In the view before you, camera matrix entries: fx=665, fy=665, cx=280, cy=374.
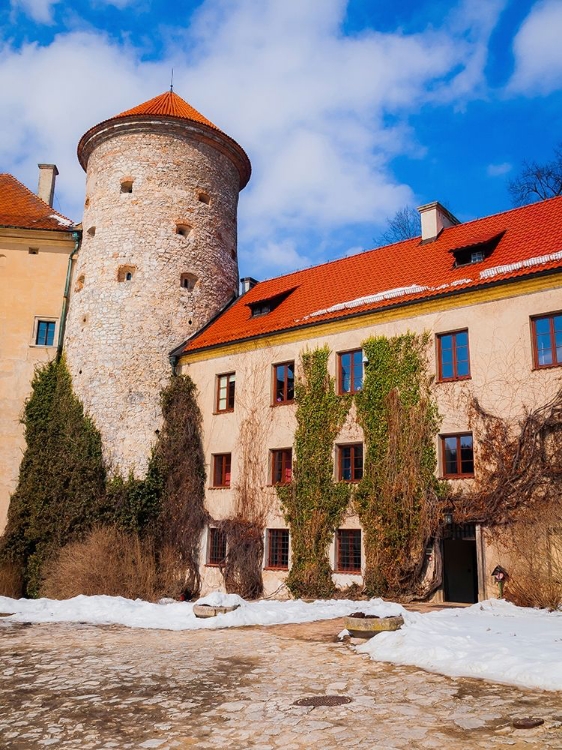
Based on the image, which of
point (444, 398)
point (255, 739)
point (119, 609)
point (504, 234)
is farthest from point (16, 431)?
point (255, 739)

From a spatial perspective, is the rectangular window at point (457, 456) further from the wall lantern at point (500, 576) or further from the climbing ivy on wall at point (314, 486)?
the climbing ivy on wall at point (314, 486)

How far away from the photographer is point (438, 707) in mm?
6793

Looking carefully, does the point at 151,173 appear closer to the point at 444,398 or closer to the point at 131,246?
the point at 131,246

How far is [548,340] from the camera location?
1564cm

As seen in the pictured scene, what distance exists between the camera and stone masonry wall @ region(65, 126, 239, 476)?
873 inches

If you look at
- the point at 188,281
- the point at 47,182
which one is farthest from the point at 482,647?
the point at 47,182

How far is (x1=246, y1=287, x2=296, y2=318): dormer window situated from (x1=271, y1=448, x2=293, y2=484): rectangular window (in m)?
5.31

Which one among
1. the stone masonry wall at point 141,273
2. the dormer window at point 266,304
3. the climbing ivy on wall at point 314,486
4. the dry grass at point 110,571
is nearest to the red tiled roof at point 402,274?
the dormer window at point 266,304

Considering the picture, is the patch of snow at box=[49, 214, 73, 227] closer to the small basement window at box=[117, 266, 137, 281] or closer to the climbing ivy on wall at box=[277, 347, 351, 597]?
the small basement window at box=[117, 266, 137, 281]

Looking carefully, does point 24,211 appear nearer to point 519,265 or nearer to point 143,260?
point 143,260

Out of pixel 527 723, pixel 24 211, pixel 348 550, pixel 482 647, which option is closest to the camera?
pixel 527 723

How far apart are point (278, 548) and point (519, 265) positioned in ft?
33.4

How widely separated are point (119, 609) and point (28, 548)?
21.6 ft

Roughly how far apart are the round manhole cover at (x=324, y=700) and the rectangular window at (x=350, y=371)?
11682mm
